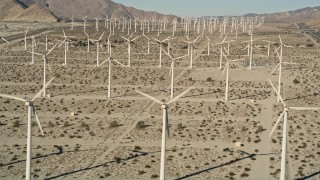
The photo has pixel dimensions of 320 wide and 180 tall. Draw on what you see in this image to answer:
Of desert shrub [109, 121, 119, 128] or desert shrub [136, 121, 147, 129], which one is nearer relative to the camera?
desert shrub [136, 121, 147, 129]

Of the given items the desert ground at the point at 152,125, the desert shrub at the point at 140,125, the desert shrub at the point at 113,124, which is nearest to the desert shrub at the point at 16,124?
the desert ground at the point at 152,125

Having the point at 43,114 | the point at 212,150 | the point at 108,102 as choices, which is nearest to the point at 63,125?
the point at 43,114

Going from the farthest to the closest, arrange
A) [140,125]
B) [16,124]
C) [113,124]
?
[113,124]
[140,125]
[16,124]

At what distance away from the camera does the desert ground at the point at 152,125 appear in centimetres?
4238

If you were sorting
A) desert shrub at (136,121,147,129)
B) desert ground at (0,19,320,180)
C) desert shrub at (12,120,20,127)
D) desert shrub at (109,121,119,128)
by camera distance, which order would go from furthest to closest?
desert shrub at (109,121,119,128) < desert shrub at (136,121,147,129) < desert shrub at (12,120,20,127) < desert ground at (0,19,320,180)

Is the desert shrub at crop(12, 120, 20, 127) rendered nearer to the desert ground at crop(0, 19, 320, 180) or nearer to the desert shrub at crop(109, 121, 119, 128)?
the desert ground at crop(0, 19, 320, 180)

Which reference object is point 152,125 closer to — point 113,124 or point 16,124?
point 113,124

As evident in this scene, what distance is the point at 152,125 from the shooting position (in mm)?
57938

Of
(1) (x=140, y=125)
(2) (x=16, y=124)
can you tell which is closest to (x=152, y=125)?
(1) (x=140, y=125)

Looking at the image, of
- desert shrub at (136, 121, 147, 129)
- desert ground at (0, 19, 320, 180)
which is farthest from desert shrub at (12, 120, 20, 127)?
desert shrub at (136, 121, 147, 129)

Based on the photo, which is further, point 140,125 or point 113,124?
point 113,124

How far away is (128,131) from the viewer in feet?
181

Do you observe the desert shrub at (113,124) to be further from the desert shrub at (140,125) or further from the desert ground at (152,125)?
the desert shrub at (140,125)

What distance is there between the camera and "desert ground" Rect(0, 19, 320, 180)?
42.4 m
